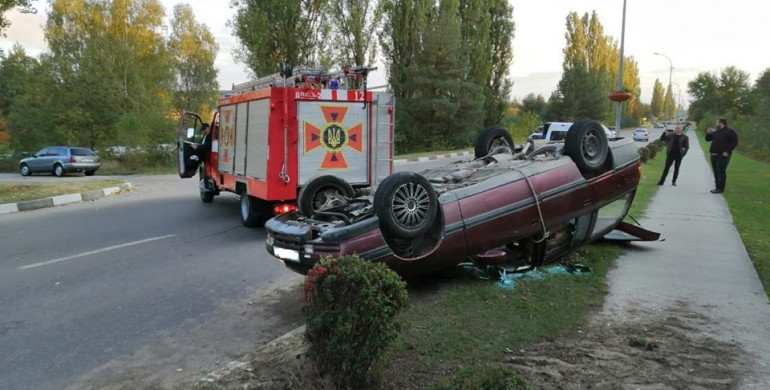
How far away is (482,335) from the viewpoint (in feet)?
13.1

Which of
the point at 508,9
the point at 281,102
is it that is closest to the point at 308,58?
the point at 508,9

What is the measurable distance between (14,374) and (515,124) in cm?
4018

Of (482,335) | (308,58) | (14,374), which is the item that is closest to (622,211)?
(482,335)

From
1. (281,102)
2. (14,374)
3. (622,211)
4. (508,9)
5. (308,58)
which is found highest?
(508,9)

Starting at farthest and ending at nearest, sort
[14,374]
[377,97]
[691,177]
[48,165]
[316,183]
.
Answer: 1. [48,165]
2. [691,177]
3. [377,97]
4. [316,183]
5. [14,374]

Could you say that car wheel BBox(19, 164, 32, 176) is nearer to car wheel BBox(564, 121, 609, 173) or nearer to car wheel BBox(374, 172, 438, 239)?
car wheel BBox(374, 172, 438, 239)

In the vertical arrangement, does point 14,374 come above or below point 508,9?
below

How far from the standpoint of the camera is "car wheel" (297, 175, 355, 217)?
A: 5.75 meters

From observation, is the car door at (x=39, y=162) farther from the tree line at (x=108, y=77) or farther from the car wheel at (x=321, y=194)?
the car wheel at (x=321, y=194)

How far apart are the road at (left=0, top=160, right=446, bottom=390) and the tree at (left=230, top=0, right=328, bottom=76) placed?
18275 mm

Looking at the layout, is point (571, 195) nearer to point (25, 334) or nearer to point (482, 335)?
point (482, 335)

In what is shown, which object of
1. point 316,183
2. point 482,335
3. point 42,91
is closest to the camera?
point 482,335

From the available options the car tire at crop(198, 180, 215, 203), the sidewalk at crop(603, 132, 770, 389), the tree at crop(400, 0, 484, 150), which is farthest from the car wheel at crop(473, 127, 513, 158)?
the tree at crop(400, 0, 484, 150)

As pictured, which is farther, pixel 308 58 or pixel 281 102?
pixel 308 58
